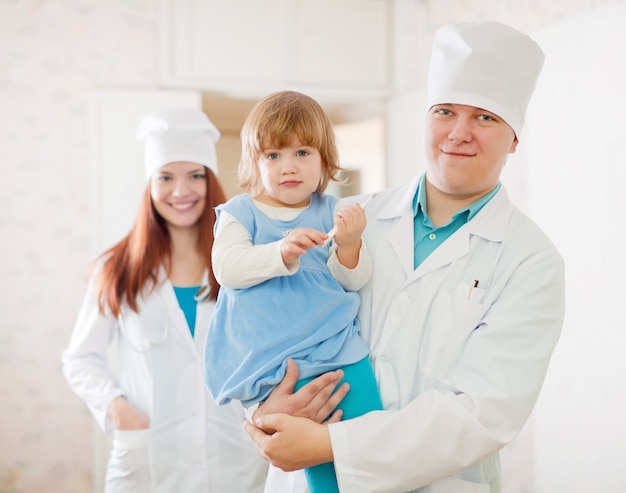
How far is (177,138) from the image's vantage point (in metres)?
2.03

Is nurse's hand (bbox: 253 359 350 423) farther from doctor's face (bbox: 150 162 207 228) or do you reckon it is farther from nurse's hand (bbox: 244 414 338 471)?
doctor's face (bbox: 150 162 207 228)

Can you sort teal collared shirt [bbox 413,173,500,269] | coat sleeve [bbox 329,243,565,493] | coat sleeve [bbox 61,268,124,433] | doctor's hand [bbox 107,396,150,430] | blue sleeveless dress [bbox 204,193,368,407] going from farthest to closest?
coat sleeve [bbox 61,268,124,433] → doctor's hand [bbox 107,396,150,430] → teal collared shirt [bbox 413,173,500,269] → blue sleeveless dress [bbox 204,193,368,407] → coat sleeve [bbox 329,243,565,493]

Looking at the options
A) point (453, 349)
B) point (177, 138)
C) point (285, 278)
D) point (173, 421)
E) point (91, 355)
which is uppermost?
point (177, 138)

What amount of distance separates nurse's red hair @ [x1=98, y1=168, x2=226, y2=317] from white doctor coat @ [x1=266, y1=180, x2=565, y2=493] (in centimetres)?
72

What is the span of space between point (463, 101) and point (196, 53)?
8.31 feet

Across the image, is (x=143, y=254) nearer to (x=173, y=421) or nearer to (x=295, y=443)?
(x=173, y=421)

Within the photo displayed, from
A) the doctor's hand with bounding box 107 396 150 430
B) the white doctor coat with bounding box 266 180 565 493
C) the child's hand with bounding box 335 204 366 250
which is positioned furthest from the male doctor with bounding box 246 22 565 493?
the doctor's hand with bounding box 107 396 150 430

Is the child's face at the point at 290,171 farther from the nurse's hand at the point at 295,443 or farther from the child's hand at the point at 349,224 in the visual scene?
the nurse's hand at the point at 295,443

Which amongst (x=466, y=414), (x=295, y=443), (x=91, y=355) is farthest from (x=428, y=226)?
(x=91, y=355)

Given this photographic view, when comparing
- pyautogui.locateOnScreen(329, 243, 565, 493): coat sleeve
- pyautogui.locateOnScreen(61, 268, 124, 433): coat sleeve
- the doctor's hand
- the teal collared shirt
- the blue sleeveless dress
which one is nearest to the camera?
pyautogui.locateOnScreen(329, 243, 565, 493): coat sleeve

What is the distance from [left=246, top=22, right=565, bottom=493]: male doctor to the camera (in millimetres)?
1214

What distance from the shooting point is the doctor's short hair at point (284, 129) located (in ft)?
4.41

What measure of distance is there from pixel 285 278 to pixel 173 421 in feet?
2.73

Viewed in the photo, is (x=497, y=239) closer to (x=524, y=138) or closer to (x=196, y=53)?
(x=524, y=138)
